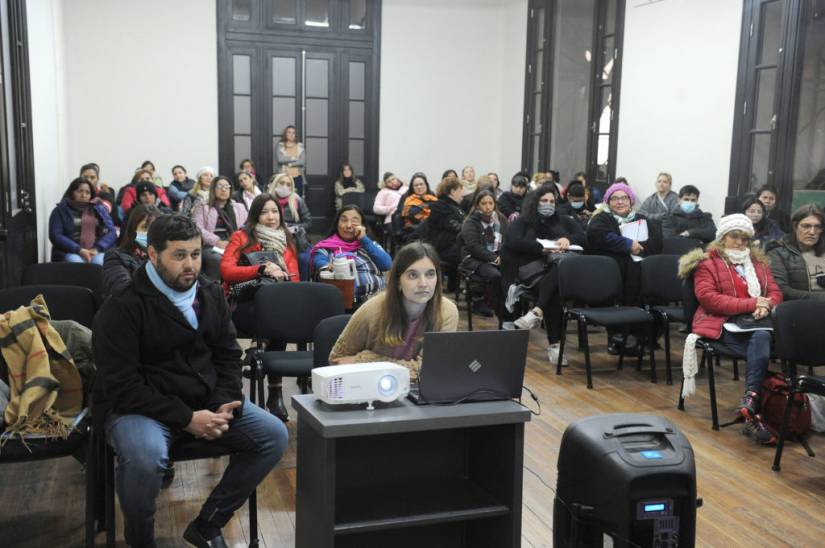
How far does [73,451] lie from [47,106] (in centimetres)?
664

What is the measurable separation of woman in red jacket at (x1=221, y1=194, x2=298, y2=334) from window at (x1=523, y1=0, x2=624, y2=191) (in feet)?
19.2

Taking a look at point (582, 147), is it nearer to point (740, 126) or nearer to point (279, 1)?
point (740, 126)

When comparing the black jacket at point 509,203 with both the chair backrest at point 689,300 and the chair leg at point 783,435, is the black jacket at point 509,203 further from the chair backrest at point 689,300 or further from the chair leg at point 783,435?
the chair leg at point 783,435

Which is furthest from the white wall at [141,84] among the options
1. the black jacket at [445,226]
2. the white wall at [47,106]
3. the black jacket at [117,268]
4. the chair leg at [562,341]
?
the black jacket at [117,268]

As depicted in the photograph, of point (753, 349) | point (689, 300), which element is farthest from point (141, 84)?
point (753, 349)

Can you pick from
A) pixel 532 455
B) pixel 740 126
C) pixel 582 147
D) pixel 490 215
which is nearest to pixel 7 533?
pixel 532 455

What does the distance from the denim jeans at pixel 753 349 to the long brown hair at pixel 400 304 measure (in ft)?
7.42

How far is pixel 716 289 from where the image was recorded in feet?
15.6

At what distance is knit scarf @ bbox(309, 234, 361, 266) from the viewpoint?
5.10 metres

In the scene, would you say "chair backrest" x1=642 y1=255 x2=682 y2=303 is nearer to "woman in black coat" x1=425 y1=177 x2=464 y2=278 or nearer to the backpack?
the backpack

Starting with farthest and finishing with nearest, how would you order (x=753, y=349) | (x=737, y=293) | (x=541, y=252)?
(x=541, y=252)
(x=737, y=293)
(x=753, y=349)

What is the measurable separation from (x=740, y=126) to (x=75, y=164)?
881 centimetres

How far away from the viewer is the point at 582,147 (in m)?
10.6

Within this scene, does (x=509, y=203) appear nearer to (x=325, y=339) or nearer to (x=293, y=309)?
(x=293, y=309)
